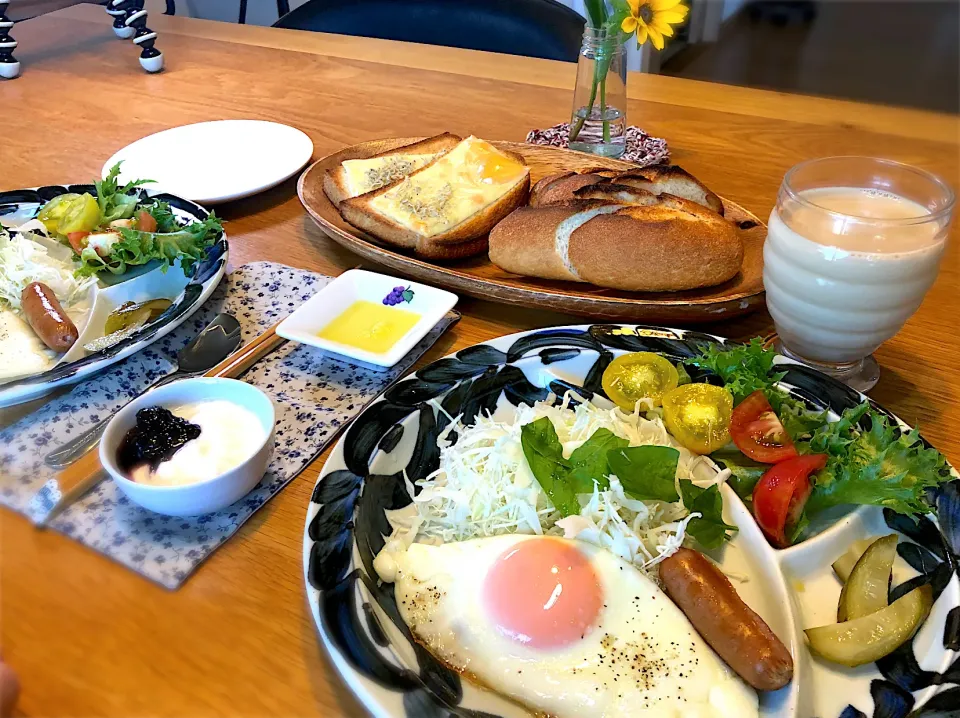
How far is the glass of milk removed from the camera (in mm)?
1426

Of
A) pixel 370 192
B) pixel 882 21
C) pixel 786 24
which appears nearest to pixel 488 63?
pixel 370 192

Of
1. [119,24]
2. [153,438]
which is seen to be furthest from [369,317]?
[119,24]

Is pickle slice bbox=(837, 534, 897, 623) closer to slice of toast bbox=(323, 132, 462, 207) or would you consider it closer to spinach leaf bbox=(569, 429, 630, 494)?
spinach leaf bbox=(569, 429, 630, 494)

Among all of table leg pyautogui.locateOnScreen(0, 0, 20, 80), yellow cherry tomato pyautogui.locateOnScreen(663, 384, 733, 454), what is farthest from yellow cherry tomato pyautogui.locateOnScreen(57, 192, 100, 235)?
table leg pyautogui.locateOnScreen(0, 0, 20, 80)

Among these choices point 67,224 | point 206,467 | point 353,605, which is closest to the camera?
point 353,605

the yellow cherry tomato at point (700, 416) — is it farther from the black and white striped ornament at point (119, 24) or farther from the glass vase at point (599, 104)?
the black and white striped ornament at point (119, 24)

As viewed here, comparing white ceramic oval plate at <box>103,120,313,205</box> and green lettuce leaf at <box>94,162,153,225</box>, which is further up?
green lettuce leaf at <box>94,162,153,225</box>

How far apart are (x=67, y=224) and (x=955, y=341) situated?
2.53 meters

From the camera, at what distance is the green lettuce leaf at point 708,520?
4.04ft

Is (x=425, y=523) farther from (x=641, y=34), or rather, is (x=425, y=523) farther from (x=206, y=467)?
(x=641, y=34)

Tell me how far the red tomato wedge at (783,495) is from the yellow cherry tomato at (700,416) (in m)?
0.13

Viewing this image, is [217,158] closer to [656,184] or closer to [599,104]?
[599,104]

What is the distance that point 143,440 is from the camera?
1.34 metres

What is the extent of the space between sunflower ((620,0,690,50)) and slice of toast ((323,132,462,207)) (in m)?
0.74
